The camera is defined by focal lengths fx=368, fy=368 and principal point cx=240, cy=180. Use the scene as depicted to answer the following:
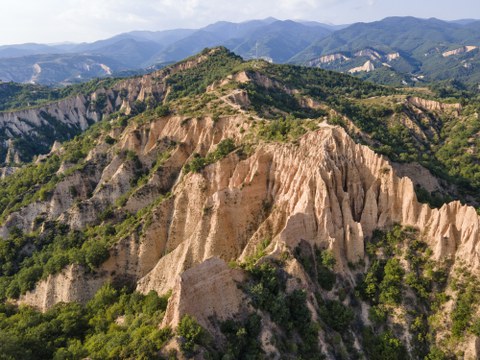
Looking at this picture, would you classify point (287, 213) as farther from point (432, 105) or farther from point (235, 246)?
point (432, 105)

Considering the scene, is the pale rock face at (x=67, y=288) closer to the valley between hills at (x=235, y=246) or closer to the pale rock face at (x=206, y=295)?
the valley between hills at (x=235, y=246)

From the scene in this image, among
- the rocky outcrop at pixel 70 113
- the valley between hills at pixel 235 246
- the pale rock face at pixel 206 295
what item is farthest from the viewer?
the rocky outcrop at pixel 70 113

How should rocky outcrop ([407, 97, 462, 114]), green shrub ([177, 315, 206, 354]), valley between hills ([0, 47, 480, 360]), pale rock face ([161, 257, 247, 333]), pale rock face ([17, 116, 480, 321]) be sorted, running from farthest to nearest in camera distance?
rocky outcrop ([407, 97, 462, 114]), pale rock face ([17, 116, 480, 321]), valley between hills ([0, 47, 480, 360]), pale rock face ([161, 257, 247, 333]), green shrub ([177, 315, 206, 354])

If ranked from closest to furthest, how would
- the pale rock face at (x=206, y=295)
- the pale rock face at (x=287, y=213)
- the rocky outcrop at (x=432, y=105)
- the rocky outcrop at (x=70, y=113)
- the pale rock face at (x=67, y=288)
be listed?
1. the pale rock face at (x=206, y=295)
2. the pale rock face at (x=287, y=213)
3. the pale rock face at (x=67, y=288)
4. the rocky outcrop at (x=432, y=105)
5. the rocky outcrop at (x=70, y=113)

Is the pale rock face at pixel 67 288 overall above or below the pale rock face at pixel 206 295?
below

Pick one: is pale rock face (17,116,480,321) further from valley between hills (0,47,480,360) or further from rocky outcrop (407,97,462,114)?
rocky outcrop (407,97,462,114)

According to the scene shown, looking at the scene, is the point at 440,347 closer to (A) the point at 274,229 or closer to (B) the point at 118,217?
(A) the point at 274,229

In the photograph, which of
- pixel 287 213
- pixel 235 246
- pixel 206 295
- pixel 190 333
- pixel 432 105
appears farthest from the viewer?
pixel 432 105

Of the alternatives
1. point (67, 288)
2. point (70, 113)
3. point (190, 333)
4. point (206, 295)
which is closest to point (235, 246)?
point (206, 295)

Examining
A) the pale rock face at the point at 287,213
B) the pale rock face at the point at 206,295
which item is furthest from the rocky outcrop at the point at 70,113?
the pale rock face at the point at 206,295

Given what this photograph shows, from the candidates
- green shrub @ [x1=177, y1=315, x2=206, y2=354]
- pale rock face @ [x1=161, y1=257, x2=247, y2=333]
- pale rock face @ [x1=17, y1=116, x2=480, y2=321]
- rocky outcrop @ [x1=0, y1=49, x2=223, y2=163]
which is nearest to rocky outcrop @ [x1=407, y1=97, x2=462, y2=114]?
rocky outcrop @ [x1=0, y1=49, x2=223, y2=163]
